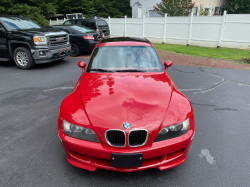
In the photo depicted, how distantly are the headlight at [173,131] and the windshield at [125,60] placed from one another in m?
1.49

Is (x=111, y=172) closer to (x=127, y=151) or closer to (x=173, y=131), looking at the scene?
(x=127, y=151)

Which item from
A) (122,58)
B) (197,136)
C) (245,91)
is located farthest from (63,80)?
(245,91)

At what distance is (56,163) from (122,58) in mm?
2188

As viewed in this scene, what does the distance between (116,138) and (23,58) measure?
23.4ft

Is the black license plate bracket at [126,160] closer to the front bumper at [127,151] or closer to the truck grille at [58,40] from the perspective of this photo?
the front bumper at [127,151]

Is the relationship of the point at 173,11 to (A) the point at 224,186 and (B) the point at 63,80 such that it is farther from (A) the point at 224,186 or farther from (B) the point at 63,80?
(A) the point at 224,186

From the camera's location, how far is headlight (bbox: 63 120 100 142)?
220 centimetres

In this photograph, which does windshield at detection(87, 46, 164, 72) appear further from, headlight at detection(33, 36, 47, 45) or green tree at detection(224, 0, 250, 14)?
green tree at detection(224, 0, 250, 14)

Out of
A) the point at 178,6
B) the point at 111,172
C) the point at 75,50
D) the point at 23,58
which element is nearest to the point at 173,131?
the point at 111,172

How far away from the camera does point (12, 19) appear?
8.12 metres

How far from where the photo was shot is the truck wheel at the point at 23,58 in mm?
7496

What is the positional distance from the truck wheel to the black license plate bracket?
6846 mm

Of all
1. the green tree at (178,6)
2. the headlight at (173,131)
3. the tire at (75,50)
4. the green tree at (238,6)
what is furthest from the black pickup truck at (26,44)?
the green tree at (238,6)

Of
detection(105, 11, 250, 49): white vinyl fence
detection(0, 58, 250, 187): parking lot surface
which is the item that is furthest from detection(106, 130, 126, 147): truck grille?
detection(105, 11, 250, 49): white vinyl fence
